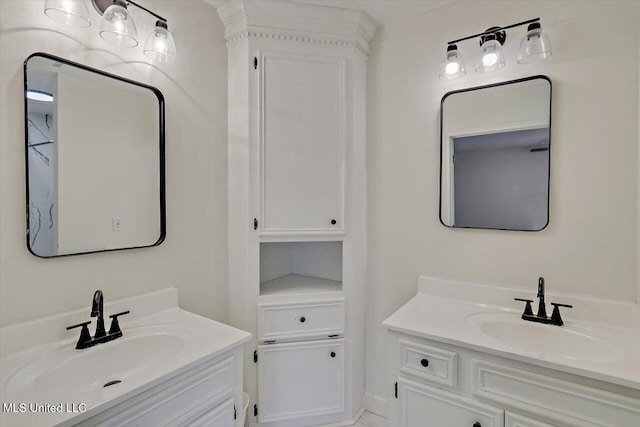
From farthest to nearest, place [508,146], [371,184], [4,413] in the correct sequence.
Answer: [371,184]
[508,146]
[4,413]

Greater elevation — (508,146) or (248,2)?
(248,2)

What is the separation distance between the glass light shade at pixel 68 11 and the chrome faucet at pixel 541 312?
2.14m

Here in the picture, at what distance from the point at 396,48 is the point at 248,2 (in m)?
0.89

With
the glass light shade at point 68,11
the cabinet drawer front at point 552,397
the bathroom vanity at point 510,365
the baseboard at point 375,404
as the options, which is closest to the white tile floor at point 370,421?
the baseboard at point 375,404

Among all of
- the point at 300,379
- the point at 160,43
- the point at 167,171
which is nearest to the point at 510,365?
the point at 300,379

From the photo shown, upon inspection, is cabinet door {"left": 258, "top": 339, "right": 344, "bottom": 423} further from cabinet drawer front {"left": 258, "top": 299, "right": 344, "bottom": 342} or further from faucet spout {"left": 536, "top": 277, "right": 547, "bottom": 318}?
faucet spout {"left": 536, "top": 277, "right": 547, "bottom": 318}

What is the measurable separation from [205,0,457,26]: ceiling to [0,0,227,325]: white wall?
0.42 meters

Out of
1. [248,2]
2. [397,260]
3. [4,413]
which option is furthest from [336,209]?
[4,413]

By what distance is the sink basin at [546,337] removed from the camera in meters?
1.22

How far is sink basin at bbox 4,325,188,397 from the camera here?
100 centimetres

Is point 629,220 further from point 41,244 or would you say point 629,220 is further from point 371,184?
point 41,244

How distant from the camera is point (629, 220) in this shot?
1.36m

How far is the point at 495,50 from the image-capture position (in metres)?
1.52

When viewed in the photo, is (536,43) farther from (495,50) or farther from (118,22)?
(118,22)
